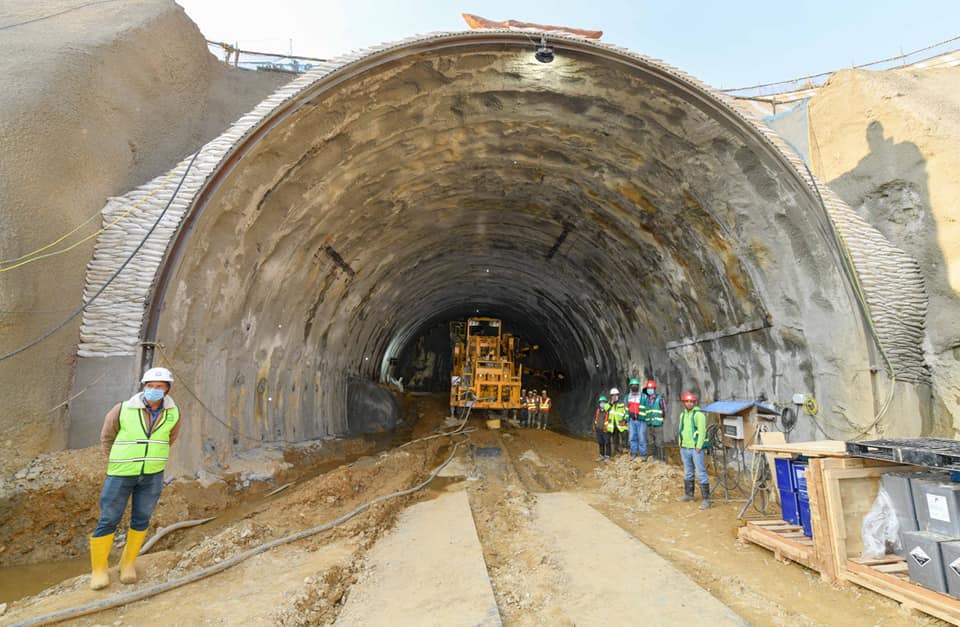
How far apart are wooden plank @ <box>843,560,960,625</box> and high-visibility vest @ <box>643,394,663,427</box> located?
4.87 metres

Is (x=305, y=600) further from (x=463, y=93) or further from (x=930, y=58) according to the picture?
(x=930, y=58)

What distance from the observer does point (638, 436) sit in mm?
9336

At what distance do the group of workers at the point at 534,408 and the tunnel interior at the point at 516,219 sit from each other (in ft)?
15.6

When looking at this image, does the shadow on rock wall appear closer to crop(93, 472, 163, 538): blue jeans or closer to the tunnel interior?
the tunnel interior

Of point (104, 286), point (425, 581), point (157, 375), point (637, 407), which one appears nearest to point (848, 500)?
point (425, 581)

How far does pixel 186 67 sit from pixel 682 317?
1165 centimetres

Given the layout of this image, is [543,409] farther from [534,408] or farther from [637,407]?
[637,407]

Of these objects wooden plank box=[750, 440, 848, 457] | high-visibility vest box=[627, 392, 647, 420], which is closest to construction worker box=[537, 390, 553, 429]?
high-visibility vest box=[627, 392, 647, 420]

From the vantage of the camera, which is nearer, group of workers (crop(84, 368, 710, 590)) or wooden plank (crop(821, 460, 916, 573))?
group of workers (crop(84, 368, 710, 590))

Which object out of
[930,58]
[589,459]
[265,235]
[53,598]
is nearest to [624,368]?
[589,459]

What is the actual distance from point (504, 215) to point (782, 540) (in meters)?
8.48

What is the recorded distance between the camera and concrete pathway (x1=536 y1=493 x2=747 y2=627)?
10.6 feet

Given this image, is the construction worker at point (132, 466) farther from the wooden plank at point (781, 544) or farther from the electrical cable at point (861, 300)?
the electrical cable at point (861, 300)

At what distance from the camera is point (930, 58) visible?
595 inches
